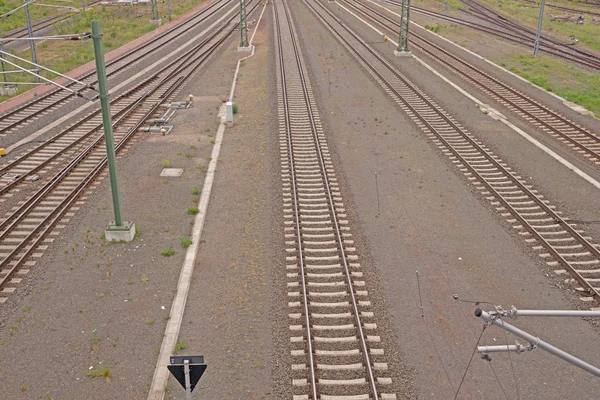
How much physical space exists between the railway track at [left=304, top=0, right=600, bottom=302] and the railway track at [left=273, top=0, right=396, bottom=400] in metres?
4.97

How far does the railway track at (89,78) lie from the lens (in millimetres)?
26169

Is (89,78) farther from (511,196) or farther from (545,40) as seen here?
(545,40)

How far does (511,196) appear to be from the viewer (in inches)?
704

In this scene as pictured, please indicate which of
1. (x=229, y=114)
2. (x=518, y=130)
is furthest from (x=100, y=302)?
(x=518, y=130)

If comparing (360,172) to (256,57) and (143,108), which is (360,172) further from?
(256,57)

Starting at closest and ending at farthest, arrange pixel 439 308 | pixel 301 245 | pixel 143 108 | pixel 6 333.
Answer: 1. pixel 6 333
2. pixel 439 308
3. pixel 301 245
4. pixel 143 108

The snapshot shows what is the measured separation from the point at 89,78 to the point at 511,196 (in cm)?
2716

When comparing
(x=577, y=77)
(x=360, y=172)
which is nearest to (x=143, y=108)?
(x=360, y=172)

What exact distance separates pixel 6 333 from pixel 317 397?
262 inches

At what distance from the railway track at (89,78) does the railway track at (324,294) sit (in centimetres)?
688

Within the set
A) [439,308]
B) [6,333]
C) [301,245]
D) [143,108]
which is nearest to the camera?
[6,333]

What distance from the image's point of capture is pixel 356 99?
29.8 m

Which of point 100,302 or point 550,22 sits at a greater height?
point 550,22

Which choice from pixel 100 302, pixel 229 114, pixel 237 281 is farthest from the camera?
pixel 229 114
